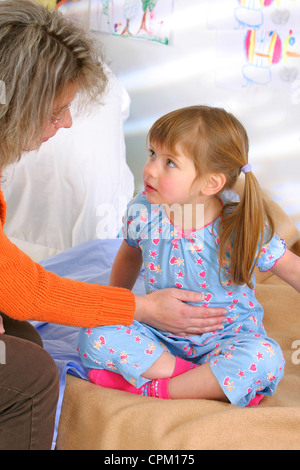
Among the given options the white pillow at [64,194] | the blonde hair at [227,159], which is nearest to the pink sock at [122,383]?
the blonde hair at [227,159]

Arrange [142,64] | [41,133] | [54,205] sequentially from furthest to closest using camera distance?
1. [142,64]
2. [54,205]
3. [41,133]

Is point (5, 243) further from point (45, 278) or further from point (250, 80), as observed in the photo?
point (250, 80)

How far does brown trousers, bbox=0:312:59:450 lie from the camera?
98cm

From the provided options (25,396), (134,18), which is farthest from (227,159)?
(134,18)

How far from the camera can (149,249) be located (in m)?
1.38

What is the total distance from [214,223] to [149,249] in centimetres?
17

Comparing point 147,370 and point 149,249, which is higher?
point 149,249

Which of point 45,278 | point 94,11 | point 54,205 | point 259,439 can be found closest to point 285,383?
point 259,439

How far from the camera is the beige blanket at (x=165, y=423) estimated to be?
103cm

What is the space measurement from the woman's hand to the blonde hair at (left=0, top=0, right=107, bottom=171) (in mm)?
424

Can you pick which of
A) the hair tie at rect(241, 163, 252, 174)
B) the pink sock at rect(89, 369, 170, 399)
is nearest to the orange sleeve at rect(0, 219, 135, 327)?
the pink sock at rect(89, 369, 170, 399)

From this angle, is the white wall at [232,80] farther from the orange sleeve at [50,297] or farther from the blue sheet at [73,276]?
the orange sleeve at [50,297]

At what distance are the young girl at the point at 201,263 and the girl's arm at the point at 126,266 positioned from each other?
72mm

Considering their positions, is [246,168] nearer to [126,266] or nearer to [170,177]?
[170,177]
